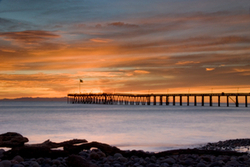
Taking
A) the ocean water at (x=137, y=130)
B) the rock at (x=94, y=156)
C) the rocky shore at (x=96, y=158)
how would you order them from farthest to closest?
the ocean water at (x=137, y=130), the rock at (x=94, y=156), the rocky shore at (x=96, y=158)

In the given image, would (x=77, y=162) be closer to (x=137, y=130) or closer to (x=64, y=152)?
(x=64, y=152)

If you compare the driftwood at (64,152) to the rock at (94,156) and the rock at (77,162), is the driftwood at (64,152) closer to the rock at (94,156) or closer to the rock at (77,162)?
the rock at (94,156)

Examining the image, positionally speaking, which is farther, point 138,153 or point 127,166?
point 138,153

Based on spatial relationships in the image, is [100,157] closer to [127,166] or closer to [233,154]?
[127,166]

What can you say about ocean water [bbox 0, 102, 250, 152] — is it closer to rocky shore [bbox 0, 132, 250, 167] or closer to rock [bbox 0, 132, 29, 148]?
rocky shore [bbox 0, 132, 250, 167]

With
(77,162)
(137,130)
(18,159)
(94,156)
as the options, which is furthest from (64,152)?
(137,130)

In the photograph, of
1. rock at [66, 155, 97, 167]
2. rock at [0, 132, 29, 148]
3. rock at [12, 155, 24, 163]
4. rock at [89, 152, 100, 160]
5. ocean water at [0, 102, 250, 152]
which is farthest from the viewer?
ocean water at [0, 102, 250, 152]

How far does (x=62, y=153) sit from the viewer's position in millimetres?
8766

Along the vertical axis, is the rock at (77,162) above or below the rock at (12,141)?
below

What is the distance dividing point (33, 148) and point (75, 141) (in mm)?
1715

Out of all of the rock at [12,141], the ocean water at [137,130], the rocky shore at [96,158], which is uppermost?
the rock at [12,141]

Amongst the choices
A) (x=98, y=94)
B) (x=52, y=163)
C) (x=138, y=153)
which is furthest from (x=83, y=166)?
(x=98, y=94)

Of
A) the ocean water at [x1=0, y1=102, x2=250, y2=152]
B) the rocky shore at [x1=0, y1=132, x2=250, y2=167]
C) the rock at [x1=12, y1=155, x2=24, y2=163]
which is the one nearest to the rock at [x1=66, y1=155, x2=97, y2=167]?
the rocky shore at [x1=0, y1=132, x2=250, y2=167]

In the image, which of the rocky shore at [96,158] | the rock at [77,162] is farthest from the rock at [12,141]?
the rock at [77,162]
